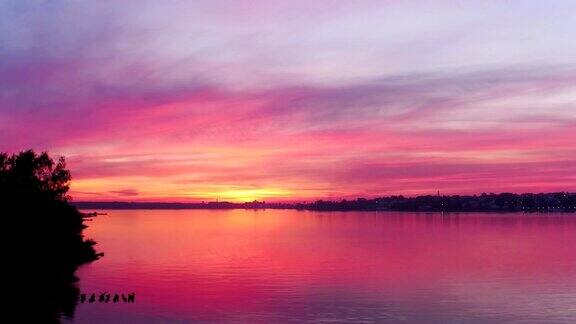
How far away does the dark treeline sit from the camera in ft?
250

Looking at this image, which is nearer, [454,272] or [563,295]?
[563,295]

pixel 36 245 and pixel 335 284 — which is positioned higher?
pixel 36 245

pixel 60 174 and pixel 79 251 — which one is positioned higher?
pixel 60 174

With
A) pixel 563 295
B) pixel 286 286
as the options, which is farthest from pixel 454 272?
pixel 286 286

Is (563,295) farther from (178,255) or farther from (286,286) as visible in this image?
(178,255)

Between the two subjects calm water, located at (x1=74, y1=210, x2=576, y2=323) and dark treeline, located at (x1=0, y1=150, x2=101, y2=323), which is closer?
calm water, located at (x1=74, y1=210, x2=576, y2=323)

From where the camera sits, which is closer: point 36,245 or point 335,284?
point 36,245

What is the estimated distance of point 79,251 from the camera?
11738 cm

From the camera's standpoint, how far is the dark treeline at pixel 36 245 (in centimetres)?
7616

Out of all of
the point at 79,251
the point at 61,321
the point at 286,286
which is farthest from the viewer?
the point at 79,251

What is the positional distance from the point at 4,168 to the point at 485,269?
281 feet

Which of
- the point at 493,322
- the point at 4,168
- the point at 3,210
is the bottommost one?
the point at 493,322

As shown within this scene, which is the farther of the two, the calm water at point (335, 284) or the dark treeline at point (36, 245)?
the dark treeline at point (36, 245)

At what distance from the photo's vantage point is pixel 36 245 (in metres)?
90.9
